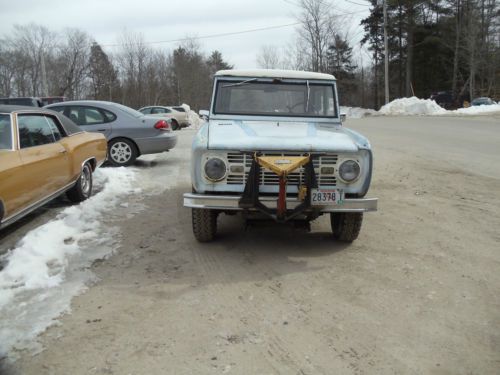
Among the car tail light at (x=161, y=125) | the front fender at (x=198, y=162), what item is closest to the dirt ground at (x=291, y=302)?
the front fender at (x=198, y=162)

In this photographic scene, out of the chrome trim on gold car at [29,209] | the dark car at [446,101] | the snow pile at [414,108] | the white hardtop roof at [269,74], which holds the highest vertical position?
the dark car at [446,101]

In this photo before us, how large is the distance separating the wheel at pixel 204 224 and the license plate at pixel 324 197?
1144mm

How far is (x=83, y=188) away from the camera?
24.1 ft

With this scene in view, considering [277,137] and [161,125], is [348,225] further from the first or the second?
[161,125]

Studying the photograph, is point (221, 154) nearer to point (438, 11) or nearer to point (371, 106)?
point (438, 11)

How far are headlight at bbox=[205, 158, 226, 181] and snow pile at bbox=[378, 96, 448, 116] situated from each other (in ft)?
109

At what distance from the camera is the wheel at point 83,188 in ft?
23.3

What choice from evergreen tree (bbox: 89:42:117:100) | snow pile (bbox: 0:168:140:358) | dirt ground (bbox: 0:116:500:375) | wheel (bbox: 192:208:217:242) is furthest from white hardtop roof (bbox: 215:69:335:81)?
evergreen tree (bbox: 89:42:117:100)

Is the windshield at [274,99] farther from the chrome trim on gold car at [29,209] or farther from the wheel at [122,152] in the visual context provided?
the wheel at [122,152]

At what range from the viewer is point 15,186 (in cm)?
493

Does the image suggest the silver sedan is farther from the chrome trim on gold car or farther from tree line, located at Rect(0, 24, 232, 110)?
tree line, located at Rect(0, 24, 232, 110)

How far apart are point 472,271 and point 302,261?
158 centimetres

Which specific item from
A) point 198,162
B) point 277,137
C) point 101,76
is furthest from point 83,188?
point 101,76

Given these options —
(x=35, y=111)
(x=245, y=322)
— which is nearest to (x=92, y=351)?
(x=245, y=322)
